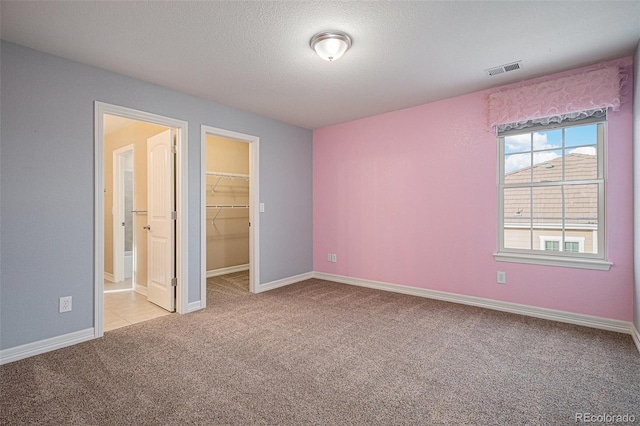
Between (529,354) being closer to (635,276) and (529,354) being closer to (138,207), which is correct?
(635,276)

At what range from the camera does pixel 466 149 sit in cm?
377

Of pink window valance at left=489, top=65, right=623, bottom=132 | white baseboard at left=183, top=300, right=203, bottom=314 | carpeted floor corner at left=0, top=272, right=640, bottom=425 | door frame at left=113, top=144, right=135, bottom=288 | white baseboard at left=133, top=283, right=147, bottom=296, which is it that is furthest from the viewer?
door frame at left=113, top=144, right=135, bottom=288

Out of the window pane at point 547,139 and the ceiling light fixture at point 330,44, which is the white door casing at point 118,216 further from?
the window pane at point 547,139

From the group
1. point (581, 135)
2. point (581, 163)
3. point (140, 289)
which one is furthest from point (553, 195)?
point (140, 289)

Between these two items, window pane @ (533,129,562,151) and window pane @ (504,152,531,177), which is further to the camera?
window pane @ (504,152,531,177)

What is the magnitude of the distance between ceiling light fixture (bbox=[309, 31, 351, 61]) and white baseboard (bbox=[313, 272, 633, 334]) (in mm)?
3045

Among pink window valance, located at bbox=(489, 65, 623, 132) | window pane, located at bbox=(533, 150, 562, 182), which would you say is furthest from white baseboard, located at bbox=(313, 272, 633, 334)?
pink window valance, located at bbox=(489, 65, 623, 132)

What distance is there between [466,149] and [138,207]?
4.45 metres

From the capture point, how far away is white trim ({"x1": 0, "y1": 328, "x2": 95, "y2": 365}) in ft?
7.89

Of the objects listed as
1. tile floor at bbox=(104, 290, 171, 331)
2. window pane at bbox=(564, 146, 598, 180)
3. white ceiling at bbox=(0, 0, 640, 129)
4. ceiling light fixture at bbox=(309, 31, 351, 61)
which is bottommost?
tile floor at bbox=(104, 290, 171, 331)

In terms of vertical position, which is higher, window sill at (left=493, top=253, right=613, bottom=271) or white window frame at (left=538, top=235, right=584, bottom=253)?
white window frame at (left=538, top=235, right=584, bottom=253)

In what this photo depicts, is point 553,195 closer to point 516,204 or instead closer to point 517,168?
point 516,204

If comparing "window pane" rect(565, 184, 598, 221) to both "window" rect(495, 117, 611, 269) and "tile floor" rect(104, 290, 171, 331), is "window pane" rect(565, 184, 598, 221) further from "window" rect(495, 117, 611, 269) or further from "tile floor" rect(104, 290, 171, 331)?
"tile floor" rect(104, 290, 171, 331)

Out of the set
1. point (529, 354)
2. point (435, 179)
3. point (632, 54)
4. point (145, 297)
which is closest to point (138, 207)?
point (145, 297)
